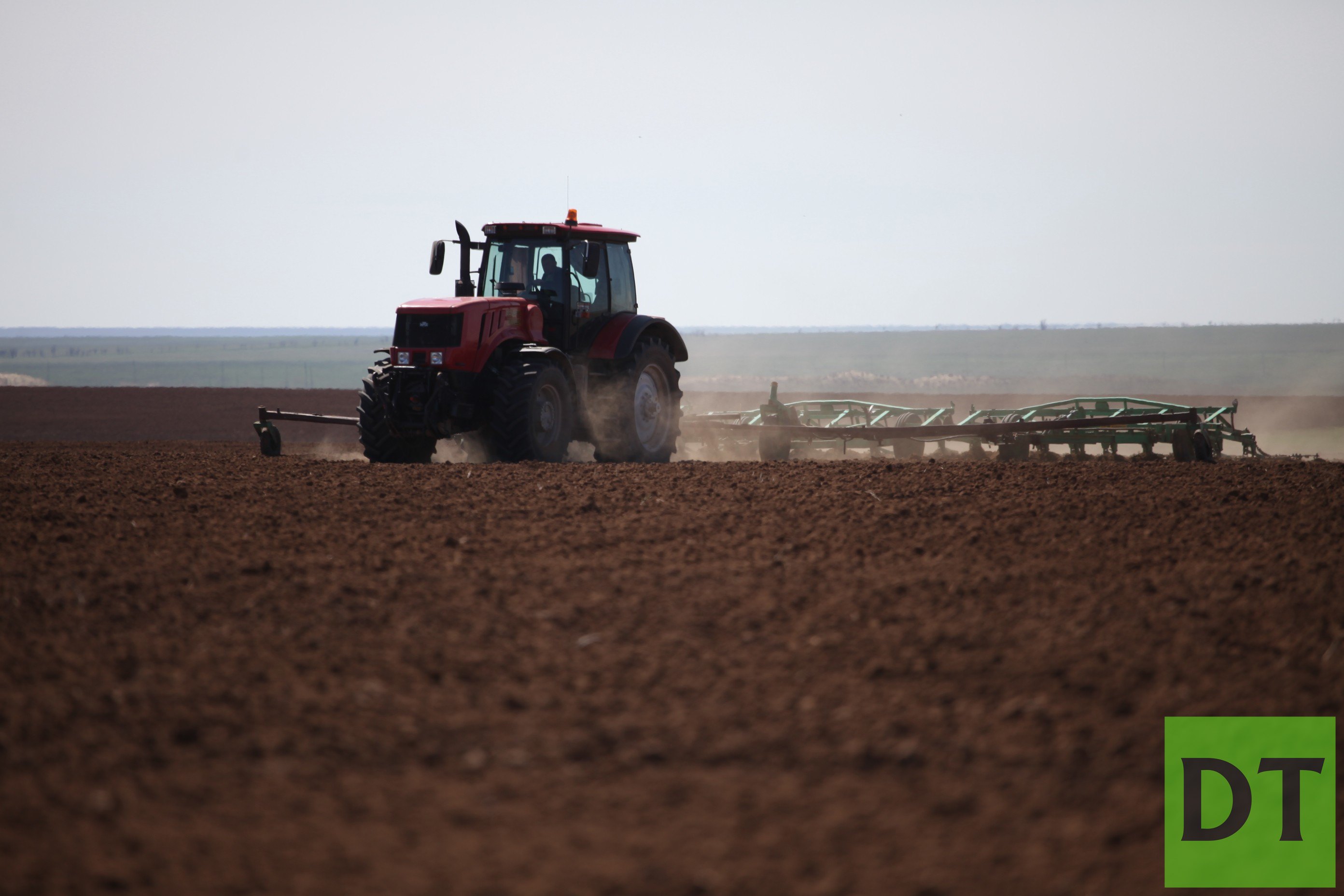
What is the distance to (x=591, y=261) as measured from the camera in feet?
41.5

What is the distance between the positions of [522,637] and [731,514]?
150 inches

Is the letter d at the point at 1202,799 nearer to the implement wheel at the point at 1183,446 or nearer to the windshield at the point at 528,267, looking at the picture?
the windshield at the point at 528,267

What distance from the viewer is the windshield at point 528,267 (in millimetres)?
12891

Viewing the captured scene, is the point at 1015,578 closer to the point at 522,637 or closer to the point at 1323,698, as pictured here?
the point at 1323,698

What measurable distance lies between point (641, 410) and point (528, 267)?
7.50 feet

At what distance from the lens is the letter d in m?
3.69

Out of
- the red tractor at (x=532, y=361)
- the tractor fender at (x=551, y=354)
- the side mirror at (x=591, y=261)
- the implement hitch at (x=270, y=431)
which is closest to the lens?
the red tractor at (x=532, y=361)

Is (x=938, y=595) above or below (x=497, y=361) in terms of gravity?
below

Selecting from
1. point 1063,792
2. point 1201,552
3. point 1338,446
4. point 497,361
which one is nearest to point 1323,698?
point 1063,792

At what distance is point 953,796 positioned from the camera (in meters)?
3.64

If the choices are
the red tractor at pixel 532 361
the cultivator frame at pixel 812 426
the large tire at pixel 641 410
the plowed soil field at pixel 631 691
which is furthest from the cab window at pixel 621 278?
the plowed soil field at pixel 631 691

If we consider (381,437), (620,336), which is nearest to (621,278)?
(620,336)

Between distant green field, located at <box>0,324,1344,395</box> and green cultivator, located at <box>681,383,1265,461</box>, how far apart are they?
3308 cm

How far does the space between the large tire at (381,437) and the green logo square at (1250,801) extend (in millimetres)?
9366
